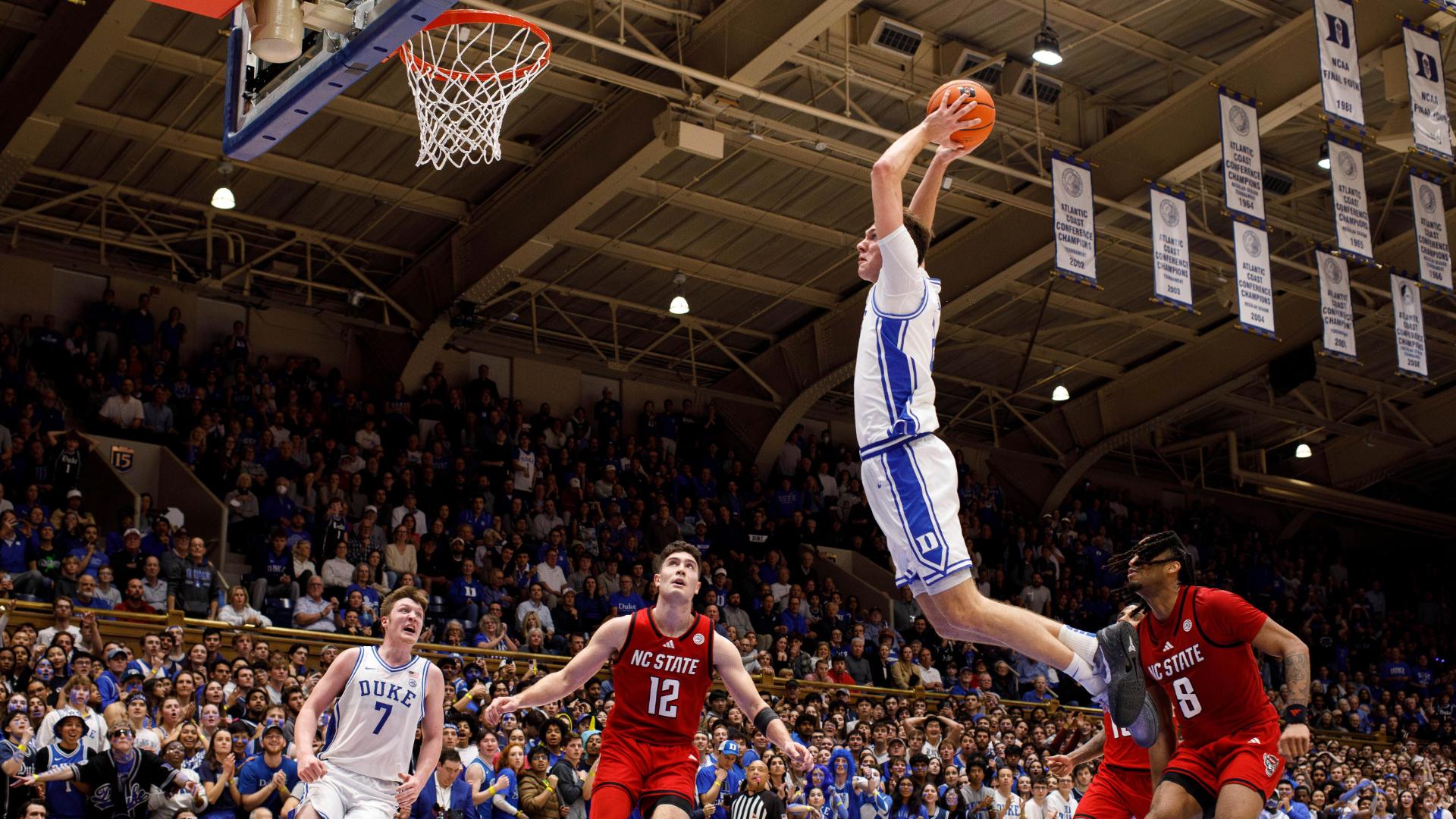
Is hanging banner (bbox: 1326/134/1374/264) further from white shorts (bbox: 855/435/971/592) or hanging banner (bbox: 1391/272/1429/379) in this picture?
white shorts (bbox: 855/435/971/592)

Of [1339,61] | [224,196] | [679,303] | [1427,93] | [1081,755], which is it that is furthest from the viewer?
[679,303]

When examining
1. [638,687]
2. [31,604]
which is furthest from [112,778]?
[638,687]

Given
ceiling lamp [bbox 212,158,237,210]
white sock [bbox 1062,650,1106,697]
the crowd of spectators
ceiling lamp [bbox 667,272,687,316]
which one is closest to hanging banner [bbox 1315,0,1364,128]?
the crowd of spectators

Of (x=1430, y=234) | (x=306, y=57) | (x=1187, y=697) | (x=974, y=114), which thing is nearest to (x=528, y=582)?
(x=306, y=57)

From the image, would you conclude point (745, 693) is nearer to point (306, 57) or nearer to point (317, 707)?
point (317, 707)

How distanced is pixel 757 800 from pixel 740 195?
486 inches

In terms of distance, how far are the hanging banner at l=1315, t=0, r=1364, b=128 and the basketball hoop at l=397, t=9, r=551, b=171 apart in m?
9.26

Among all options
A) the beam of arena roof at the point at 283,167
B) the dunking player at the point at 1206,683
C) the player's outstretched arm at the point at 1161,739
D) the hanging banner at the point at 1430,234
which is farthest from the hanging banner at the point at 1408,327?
the dunking player at the point at 1206,683

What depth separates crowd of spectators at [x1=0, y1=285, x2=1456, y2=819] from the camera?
15.0m

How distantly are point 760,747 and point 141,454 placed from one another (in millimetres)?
10383

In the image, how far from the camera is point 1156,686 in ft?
28.1

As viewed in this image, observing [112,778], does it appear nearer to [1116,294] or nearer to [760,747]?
[760,747]

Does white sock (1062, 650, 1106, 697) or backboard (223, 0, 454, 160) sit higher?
backboard (223, 0, 454, 160)

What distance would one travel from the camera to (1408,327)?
22891 mm
